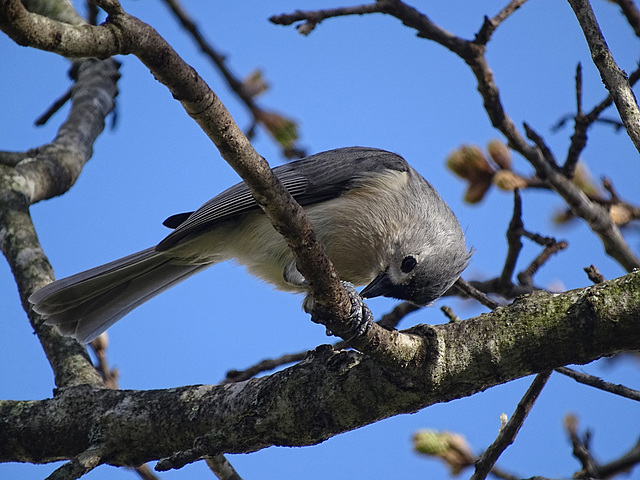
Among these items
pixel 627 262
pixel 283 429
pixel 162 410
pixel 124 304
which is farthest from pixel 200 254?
pixel 627 262

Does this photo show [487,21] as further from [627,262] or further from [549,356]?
[549,356]

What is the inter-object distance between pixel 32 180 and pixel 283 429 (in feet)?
9.89

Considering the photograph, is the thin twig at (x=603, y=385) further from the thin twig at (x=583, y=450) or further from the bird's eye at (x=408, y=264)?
the bird's eye at (x=408, y=264)

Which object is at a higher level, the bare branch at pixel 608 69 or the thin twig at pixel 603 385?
the bare branch at pixel 608 69

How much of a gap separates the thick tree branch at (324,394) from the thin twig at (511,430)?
0.85 ft

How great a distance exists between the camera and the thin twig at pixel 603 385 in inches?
112

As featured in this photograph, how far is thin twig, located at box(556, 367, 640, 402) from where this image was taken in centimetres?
284

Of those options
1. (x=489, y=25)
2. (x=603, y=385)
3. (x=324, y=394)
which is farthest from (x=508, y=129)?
(x=324, y=394)

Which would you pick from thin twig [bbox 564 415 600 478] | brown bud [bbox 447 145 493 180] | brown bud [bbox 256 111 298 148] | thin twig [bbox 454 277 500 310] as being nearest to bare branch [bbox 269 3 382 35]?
brown bud [bbox 256 111 298 148]

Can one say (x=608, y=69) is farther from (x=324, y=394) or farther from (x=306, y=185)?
(x=306, y=185)

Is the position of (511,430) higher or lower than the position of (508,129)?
lower

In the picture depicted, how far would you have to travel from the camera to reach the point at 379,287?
430 cm

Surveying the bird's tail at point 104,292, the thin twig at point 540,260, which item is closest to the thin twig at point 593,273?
the thin twig at point 540,260

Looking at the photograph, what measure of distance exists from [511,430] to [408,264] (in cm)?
165
